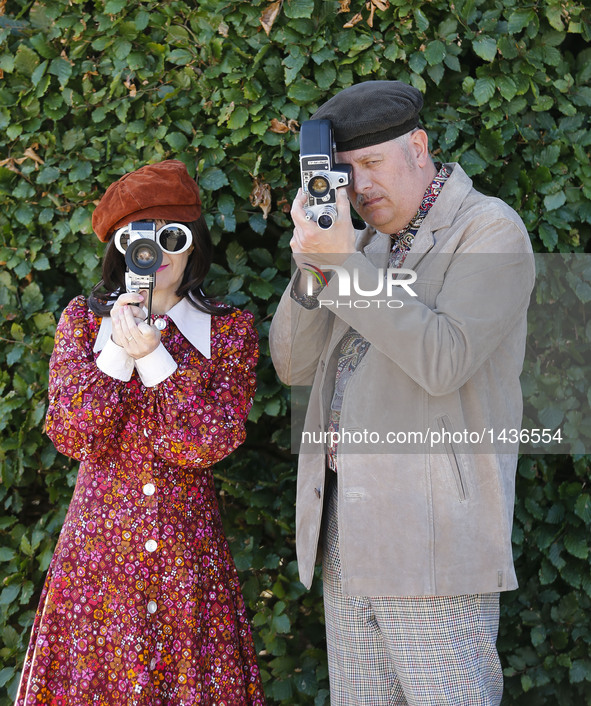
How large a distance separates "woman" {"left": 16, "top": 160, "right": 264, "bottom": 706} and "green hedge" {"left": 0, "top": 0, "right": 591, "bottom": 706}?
531mm

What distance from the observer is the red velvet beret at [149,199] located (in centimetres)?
214

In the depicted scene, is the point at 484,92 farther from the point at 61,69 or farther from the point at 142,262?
the point at 61,69

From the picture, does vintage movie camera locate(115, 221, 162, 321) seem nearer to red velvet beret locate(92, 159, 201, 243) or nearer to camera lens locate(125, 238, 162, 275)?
camera lens locate(125, 238, 162, 275)

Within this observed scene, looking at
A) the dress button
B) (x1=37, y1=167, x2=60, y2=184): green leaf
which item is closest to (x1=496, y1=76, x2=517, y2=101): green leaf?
(x1=37, y1=167, x2=60, y2=184): green leaf

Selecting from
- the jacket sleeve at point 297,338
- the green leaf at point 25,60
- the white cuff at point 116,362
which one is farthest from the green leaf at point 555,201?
the green leaf at point 25,60

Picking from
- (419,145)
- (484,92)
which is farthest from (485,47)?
(419,145)

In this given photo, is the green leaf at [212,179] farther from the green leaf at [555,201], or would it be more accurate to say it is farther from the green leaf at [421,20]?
the green leaf at [555,201]

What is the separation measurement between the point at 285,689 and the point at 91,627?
959mm

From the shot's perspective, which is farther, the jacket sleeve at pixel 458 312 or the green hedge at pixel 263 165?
the green hedge at pixel 263 165

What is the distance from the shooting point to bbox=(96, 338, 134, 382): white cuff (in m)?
2.01

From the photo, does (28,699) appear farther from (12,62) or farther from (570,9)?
(570,9)

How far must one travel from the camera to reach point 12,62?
2.80 metres

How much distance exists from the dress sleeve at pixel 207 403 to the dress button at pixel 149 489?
0.27ft

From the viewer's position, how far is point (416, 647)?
1913 mm
